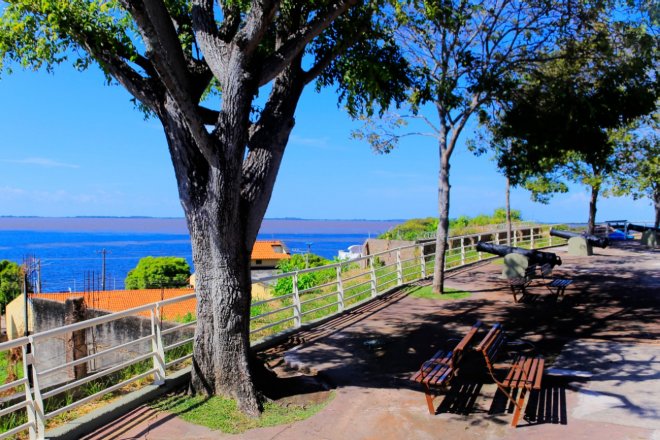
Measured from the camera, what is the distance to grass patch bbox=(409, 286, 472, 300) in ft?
45.8

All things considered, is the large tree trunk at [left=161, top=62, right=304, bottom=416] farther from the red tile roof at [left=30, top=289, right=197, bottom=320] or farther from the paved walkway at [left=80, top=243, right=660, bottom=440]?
the red tile roof at [left=30, top=289, right=197, bottom=320]

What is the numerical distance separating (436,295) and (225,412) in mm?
8855

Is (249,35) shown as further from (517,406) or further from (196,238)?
(517,406)

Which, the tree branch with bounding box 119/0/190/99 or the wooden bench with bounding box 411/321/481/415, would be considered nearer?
the tree branch with bounding box 119/0/190/99

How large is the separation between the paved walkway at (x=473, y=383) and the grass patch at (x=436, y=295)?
427 millimetres

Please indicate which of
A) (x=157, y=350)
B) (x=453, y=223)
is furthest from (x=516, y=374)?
(x=453, y=223)

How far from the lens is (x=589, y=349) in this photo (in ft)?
27.8

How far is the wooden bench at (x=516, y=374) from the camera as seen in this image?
5887 mm

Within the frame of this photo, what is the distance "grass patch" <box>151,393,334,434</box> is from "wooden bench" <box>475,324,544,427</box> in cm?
196

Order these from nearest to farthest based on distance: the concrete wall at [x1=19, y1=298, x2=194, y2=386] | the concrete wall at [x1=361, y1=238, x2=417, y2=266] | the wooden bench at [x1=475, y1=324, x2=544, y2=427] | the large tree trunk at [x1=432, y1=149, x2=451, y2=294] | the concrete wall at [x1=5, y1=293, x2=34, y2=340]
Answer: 1. the wooden bench at [x1=475, y1=324, x2=544, y2=427]
2. the large tree trunk at [x1=432, y1=149, x2=451, y2=294]
3. the concrete wall at [x1=19, y1=298, x2=194, y2=386]
4. the concrete wall at [x1=5, y1=293, x2=34, y2=340]
5. the concrete wall at [x1=361, y1=238, x2=417, y2=266]

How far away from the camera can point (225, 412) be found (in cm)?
623

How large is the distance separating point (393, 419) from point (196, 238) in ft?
10.4

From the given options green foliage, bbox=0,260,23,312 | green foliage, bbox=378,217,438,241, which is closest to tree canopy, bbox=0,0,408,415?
green foliage, bbox=378,217,438,241

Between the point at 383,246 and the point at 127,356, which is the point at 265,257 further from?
the point at 127,356
